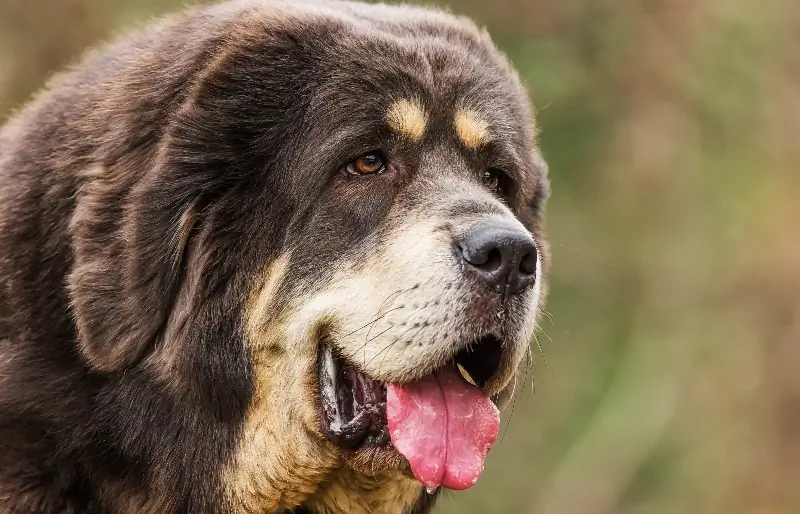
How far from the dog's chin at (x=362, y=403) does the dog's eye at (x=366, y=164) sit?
0.58 metres

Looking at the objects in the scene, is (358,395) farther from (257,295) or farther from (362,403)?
(257,295)

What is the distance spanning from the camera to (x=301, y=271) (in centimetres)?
359

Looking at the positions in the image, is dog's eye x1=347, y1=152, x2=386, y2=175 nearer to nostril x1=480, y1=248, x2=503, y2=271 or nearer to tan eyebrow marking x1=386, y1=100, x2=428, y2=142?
tan eyebrow marking x1=386, y1=100, x2=428, y2=142

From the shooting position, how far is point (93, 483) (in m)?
3.63

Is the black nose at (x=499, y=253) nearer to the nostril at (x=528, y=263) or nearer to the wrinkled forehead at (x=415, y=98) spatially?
the nostril at (x=528, y=263)

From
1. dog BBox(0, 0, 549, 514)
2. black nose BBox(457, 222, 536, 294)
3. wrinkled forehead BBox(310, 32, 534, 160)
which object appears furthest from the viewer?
wrinkled forehead BBox(310, 32, 534, 160)

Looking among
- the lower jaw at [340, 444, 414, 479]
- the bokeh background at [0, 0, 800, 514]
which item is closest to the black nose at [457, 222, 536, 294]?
the lower jaw at [340, 444, 414, 479]

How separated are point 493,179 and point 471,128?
0.27m

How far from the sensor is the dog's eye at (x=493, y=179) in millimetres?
4004

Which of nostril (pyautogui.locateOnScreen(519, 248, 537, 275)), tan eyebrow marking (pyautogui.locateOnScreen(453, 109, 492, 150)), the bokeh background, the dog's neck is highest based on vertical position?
tan eyebrow marking (pyautogui.locateOnScreen(453, 109, 492, 150))

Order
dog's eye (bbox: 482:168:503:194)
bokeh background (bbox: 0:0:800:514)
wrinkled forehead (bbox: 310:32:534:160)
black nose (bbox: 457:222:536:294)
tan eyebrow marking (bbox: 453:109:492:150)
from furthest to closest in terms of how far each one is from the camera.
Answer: bokeh background (bbox: 0:0:800:514), dog's eye (bbox: 482:168:503:194), tan eyebrow marking (bbox: 453:109:492:150), wrinkled forehead (bbox: 310:32:534:160), black nose (bbox: 457:222:536:294)

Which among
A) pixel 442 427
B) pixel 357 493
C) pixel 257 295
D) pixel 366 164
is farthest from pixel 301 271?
pixel 357 493

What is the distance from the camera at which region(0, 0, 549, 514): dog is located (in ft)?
11.5

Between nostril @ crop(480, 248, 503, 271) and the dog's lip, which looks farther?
the dog's lip
